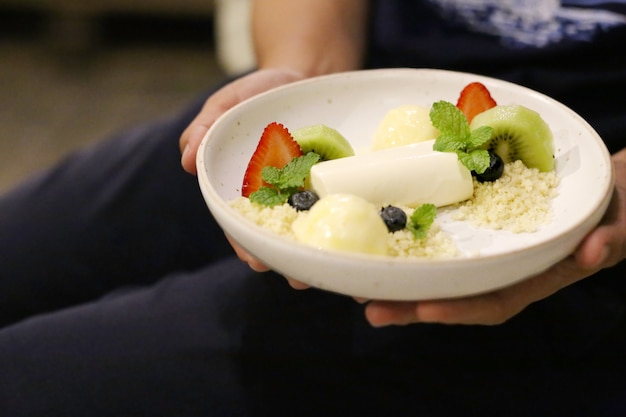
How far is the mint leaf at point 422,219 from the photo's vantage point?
77 centimetres

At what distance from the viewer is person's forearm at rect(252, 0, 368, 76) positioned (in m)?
1.25

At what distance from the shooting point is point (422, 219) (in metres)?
0.78

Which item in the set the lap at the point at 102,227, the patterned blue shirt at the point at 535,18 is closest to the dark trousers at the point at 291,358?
the lap at the point at 102,227

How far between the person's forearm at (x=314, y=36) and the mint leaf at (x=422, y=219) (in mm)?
525

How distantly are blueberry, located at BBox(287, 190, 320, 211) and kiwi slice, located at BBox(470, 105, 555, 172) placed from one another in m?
0.27

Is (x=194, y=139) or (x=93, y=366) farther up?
(x=194, y=139)

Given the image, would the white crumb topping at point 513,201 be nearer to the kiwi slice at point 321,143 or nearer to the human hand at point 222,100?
the kiwi slice at point 321,143

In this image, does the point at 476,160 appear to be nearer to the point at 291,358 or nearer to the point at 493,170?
the point at 493,170

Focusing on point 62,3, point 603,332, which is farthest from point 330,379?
point 62,3

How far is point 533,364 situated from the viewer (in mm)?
900

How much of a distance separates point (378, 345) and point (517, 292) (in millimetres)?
232

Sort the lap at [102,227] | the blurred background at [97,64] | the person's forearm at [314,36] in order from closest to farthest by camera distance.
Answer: the lap at [102,227], the person's forearm at [314,36], the blurred background at [97,64]

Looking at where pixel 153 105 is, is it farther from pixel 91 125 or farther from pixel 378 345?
pixel 378 345

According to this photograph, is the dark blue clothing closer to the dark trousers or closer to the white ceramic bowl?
the dark trousers
